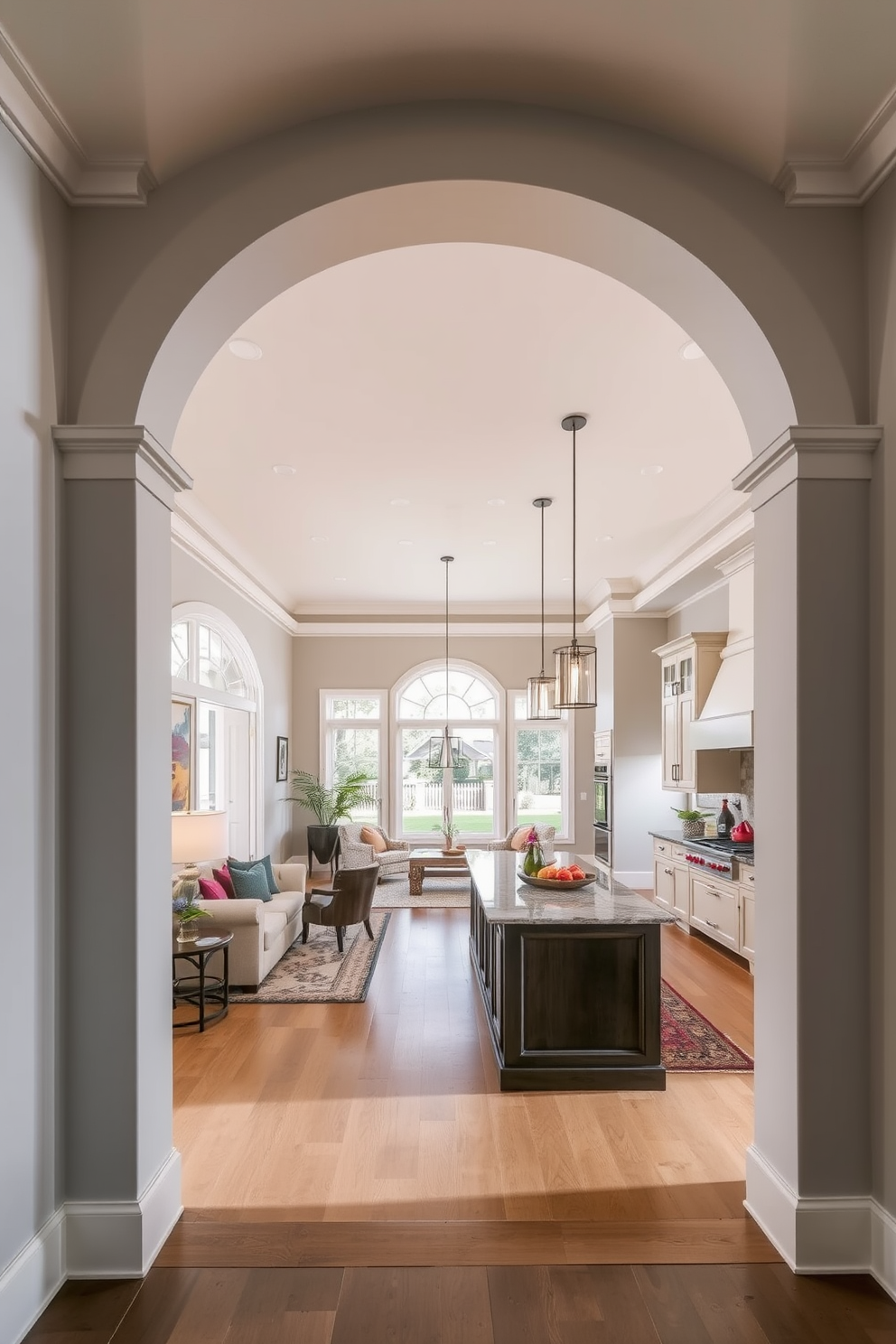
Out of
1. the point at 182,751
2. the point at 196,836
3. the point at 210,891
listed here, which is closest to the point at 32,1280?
the point at 196,836

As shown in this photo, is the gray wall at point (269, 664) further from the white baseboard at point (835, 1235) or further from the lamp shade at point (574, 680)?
the white baseboard at point (835, 1235)

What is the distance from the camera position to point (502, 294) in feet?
11.2

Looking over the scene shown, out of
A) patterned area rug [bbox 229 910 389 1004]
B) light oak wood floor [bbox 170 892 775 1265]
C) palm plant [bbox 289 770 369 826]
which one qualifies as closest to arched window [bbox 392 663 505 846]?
palm plant [bbox 289 770 369 826]

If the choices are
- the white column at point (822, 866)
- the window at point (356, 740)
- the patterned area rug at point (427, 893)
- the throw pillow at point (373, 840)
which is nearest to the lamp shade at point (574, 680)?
the white column at point (822, 866)

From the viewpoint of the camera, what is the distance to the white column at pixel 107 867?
2.29 metres

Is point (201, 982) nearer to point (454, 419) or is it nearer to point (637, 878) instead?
point (454, 419)

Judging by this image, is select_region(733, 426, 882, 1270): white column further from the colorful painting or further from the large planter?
the large planter

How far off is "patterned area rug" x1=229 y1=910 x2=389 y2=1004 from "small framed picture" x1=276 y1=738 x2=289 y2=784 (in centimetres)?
316

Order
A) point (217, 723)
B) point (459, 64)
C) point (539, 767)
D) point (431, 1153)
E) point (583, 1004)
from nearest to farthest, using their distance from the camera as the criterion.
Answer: point (459, 64) < point (431, 1153) < point (583, 1004) < point (217, 723) < point (539, 767)

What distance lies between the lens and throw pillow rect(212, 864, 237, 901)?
5.70 metres

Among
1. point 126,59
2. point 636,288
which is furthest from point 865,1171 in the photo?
point 126,59

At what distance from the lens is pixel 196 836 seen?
14.0 feet

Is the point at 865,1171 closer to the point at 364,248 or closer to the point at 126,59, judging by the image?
the point at 364,248

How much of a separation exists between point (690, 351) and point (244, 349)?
2.09m
